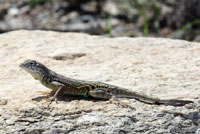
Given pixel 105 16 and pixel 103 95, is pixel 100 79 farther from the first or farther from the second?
pixel 105 16

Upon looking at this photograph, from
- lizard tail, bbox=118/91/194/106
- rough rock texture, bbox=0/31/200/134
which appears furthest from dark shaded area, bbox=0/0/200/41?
lizard tail, bbox=118/91/194/106

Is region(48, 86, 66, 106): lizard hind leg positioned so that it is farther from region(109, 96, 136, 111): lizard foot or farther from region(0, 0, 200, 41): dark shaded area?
region(0, 0, 200, 41): dark shaded area

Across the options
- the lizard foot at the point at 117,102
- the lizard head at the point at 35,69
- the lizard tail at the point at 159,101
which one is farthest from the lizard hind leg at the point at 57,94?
the lizard tail at the point at 159,101

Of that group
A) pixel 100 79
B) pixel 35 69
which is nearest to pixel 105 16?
pixel 100 79

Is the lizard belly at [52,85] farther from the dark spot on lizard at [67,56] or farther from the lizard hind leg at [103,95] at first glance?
the dark spot on lizard at [67,56]

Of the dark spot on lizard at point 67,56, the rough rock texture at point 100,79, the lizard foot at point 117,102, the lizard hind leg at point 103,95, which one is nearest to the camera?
the rough rock texture at point 100,79

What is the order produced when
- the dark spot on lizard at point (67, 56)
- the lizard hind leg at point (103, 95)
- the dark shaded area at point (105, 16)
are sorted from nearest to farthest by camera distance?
the lizard hind leg at point (103, 95)
the dark spot on lizard at point (67, 56)
the dark shaded area at point (105, 16)
